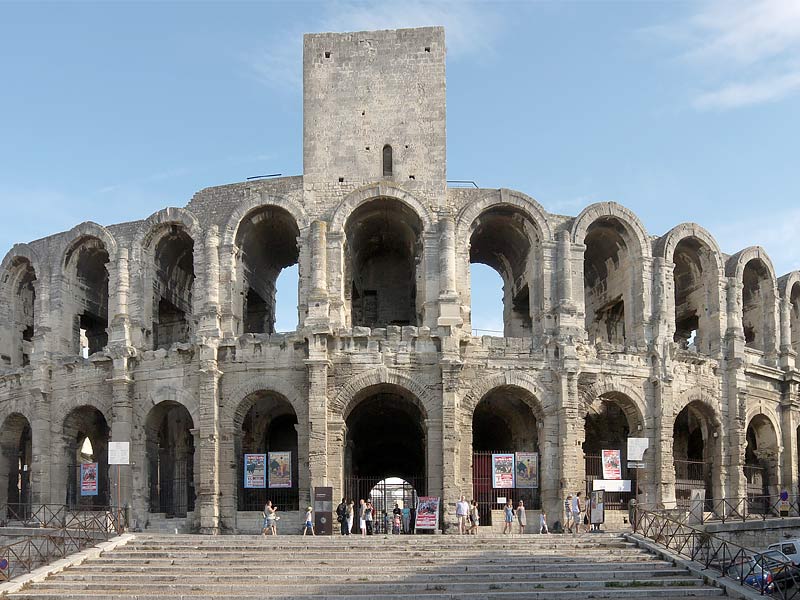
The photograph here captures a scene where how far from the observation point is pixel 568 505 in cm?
3222

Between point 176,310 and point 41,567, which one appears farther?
point 176,310

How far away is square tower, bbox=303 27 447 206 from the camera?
117 feet

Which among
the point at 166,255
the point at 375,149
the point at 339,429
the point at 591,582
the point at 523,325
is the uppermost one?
the point at 375,149

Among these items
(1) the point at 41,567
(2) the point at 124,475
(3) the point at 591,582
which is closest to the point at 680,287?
(3) the point at 591,582

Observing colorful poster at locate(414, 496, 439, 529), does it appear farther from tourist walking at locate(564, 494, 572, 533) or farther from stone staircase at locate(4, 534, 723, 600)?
tourist walking at locate(564, 494, 572, 533)

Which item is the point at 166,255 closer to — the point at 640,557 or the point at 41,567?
the point at 41,567

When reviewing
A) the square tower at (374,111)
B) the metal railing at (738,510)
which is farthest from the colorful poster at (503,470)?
the square tower at (374,111)

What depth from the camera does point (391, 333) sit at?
33312 mm

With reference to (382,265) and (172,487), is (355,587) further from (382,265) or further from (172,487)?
(382,265)

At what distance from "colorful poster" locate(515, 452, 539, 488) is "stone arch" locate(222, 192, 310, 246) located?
10646 mm

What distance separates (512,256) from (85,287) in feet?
52.6

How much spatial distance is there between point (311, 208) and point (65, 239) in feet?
31.0

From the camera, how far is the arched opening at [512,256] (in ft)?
117

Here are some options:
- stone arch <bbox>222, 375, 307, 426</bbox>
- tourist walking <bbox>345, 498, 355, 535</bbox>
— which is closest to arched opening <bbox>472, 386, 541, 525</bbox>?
tourist walking <bbox>345, 498, 355, 535</bbox>
